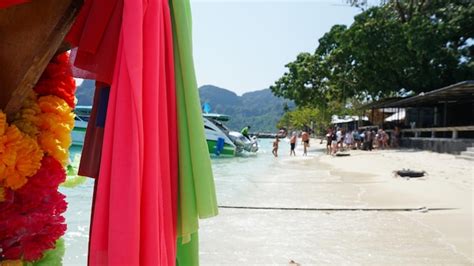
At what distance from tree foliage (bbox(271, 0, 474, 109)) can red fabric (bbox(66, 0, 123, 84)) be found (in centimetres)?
2517

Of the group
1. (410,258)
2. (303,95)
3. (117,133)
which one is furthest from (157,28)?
(303,95)

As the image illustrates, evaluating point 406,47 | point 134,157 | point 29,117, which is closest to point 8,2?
point 29,117

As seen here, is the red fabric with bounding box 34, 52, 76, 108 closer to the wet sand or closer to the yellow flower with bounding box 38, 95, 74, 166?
the yellow flower with bounding box 38, 95, 74, 166

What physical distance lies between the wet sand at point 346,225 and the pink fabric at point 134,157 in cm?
337

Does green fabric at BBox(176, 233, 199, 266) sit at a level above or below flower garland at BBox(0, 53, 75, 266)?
below

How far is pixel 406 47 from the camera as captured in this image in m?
24.9

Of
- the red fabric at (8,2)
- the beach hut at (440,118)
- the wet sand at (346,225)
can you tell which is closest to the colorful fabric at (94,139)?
the red fabric at (8,2)

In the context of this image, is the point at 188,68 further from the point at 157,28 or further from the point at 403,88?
the point at 403,88

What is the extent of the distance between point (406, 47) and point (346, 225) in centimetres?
2162

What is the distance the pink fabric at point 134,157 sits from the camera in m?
1.33

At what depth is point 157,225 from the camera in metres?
1.40

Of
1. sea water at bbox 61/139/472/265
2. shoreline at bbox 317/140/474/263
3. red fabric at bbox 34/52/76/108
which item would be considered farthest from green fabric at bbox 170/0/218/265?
shoreline at bbox 317/140/474/263

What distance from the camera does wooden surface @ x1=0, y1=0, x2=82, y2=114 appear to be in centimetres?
138

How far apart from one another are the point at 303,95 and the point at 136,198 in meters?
33.1
